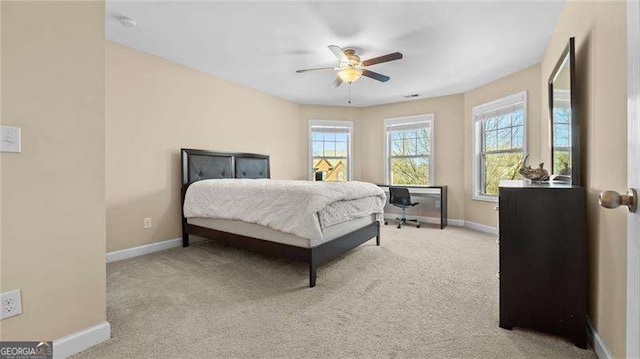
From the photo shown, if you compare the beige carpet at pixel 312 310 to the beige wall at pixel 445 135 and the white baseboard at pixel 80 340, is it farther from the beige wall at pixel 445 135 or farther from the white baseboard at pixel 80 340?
the beige wall at pixel 445 135

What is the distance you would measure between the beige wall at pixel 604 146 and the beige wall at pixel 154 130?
13.2 ft

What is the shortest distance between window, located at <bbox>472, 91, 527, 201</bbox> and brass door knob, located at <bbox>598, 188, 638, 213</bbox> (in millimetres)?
3929

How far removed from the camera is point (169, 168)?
11.7 feet

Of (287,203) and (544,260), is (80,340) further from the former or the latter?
(544,260)

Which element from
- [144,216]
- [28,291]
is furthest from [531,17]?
[144,216]

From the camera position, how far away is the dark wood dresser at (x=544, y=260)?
1.53m

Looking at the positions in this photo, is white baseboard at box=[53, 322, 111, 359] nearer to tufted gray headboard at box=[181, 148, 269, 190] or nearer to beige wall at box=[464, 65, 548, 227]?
tufted gray headboard at box=[181, 148, 269, 190]

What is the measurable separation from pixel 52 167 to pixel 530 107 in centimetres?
500

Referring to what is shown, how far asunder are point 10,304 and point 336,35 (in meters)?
3.10

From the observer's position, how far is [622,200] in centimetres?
63

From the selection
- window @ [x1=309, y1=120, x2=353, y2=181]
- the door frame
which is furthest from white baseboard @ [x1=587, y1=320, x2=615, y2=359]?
window @ [x1=309, y1=120, x2=353, y2=181]

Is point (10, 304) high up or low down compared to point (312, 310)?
up

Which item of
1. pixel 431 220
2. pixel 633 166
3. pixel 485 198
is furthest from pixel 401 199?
pixel 633 166

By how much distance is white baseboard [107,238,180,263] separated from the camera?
119 inches
